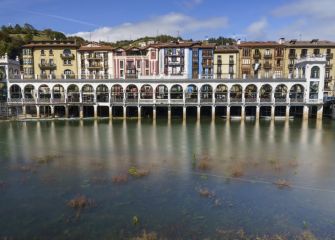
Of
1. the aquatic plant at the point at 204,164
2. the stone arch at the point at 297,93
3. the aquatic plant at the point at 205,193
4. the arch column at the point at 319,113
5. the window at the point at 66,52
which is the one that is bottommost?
the aquatic plant at the point at 205,193

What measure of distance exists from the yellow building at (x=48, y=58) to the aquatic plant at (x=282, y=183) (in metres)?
71.6

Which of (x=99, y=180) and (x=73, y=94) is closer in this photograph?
(x=99, y=180)

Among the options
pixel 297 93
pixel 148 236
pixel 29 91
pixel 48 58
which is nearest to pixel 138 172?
pixel 148 236

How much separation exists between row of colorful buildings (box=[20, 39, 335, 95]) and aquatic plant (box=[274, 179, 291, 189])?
61.3 m

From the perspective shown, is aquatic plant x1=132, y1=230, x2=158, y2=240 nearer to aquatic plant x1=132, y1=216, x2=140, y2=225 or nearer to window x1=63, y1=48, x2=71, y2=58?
aquatic plant x1=132, y1=216, x2=140, y2=225

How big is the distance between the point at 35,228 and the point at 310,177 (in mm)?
20889

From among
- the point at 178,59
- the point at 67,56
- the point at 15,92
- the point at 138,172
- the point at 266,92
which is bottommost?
the point at 138,172

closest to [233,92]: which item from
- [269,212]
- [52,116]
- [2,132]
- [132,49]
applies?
[132,49]

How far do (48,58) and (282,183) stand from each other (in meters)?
77.4

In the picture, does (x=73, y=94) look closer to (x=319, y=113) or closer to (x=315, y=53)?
(x=319, y=113)

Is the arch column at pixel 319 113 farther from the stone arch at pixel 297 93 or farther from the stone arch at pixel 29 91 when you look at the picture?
the stone arch at pixel 29 91

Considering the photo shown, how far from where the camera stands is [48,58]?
274 feet

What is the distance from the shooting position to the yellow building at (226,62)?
83875mm

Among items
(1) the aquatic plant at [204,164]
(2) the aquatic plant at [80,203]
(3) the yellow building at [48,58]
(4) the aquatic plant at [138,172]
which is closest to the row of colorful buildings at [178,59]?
(3) the yellow building at [48,58]
